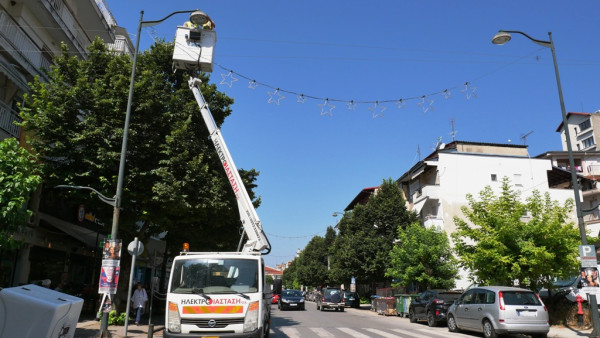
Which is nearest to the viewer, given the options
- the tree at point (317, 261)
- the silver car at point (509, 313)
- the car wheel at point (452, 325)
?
the silver car at point (509, 313)

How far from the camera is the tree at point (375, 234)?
36312 millimetres

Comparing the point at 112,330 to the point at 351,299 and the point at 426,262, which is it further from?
the point at 351,299

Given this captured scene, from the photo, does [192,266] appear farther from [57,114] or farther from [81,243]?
[81,243]

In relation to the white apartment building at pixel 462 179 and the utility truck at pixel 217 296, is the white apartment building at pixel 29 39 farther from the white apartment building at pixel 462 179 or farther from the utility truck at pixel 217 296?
the white apartment building at pixel 462 179

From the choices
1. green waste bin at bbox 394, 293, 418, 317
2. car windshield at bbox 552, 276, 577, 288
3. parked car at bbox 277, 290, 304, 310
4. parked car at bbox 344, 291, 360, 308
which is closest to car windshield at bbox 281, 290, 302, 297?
parked car at bbox 277, 290, 304, 310

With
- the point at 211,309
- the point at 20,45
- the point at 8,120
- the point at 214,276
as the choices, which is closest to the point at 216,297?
the point at 211,309

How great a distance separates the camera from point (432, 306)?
19.1 metres

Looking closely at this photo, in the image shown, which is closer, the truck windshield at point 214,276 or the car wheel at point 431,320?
the truck windshield at point 214,276

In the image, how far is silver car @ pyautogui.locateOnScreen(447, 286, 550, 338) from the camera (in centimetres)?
1303

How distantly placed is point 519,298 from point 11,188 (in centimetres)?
1493

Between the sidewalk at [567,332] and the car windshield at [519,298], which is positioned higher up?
the car windshield at [519,298]

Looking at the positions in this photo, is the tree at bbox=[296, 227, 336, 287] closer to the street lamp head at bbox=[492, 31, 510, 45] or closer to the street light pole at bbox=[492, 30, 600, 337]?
the street light pole at bbox=[492, 30, 600, 337]

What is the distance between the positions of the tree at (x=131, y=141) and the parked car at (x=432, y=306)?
984 cm

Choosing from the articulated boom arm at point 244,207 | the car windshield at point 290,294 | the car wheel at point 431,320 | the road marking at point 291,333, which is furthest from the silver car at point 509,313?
the car windshield at point 290,294
